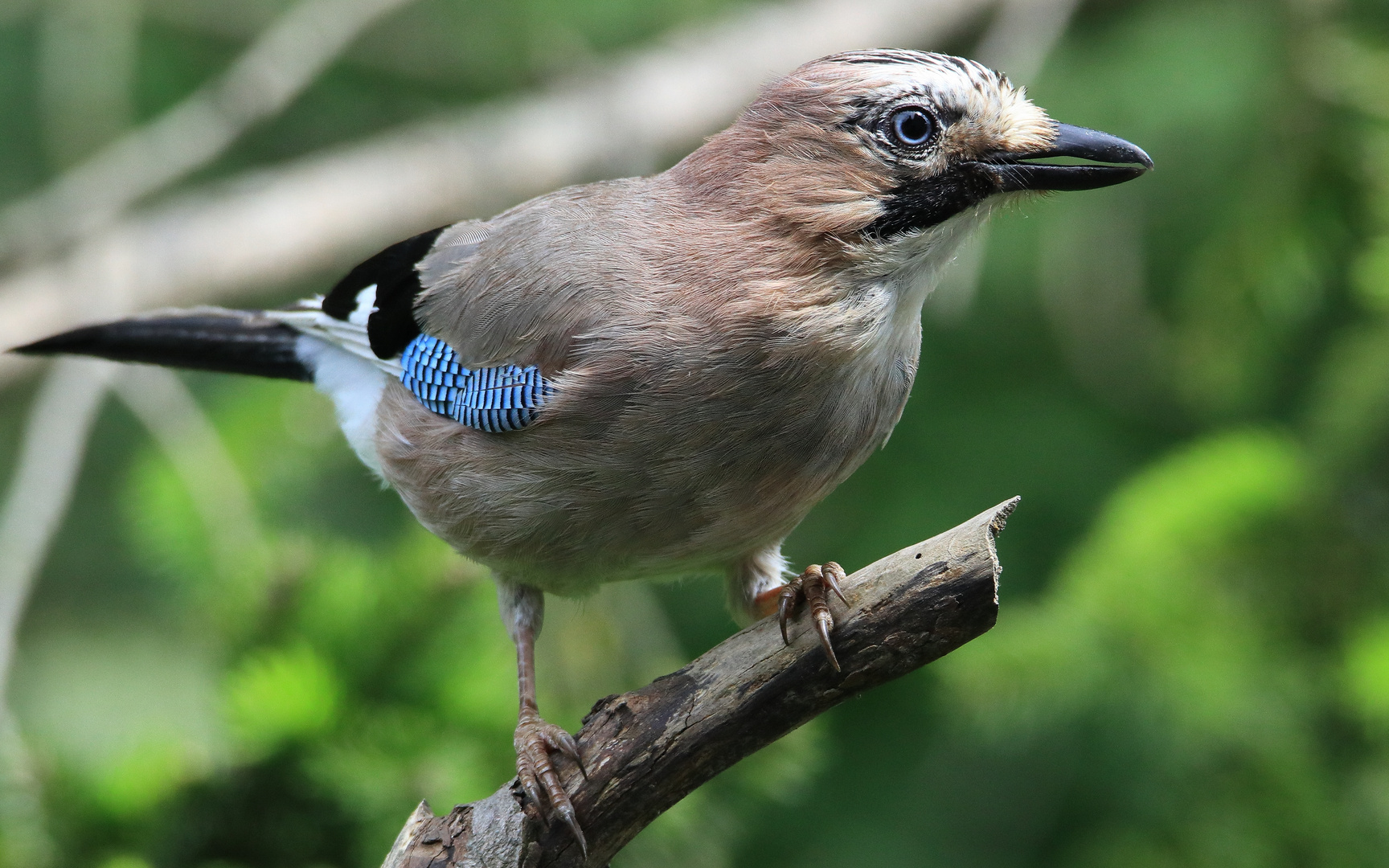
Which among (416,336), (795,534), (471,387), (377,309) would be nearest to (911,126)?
(471,387)

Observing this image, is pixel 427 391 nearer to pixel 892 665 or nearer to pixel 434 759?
pixel 434 759

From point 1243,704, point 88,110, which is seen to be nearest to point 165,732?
point 88,110

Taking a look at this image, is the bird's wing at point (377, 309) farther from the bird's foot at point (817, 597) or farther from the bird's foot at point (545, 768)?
the bird's foot at point (817, 597)

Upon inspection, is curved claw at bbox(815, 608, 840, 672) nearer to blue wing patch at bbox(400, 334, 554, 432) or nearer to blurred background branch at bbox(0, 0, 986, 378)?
blue wing patch at bbox(400, 334, 554, 432)

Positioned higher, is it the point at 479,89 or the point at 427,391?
the point at 479,89

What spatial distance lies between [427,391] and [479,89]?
10.9 ft

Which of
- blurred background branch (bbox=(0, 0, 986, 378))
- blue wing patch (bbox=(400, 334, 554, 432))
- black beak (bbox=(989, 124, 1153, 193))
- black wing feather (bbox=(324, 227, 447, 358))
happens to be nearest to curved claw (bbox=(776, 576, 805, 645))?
blue wing patch (bbox=(400, 334, 554, 432))

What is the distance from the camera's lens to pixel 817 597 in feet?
7.97

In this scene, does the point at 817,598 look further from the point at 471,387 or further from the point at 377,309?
the point at 377,309

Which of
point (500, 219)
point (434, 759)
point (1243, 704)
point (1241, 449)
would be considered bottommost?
point (1243, 704)

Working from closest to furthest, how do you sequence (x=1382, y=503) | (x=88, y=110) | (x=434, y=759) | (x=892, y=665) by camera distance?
(x=892, y=665), (x=434, y=759), (x=1382, y=503), (x=88, y=110)

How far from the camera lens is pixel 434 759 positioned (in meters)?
2.98

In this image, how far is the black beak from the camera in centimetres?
259

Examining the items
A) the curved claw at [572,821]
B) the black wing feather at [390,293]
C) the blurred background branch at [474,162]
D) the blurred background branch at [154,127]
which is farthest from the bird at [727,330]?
the blurred background branch at [474,162]
